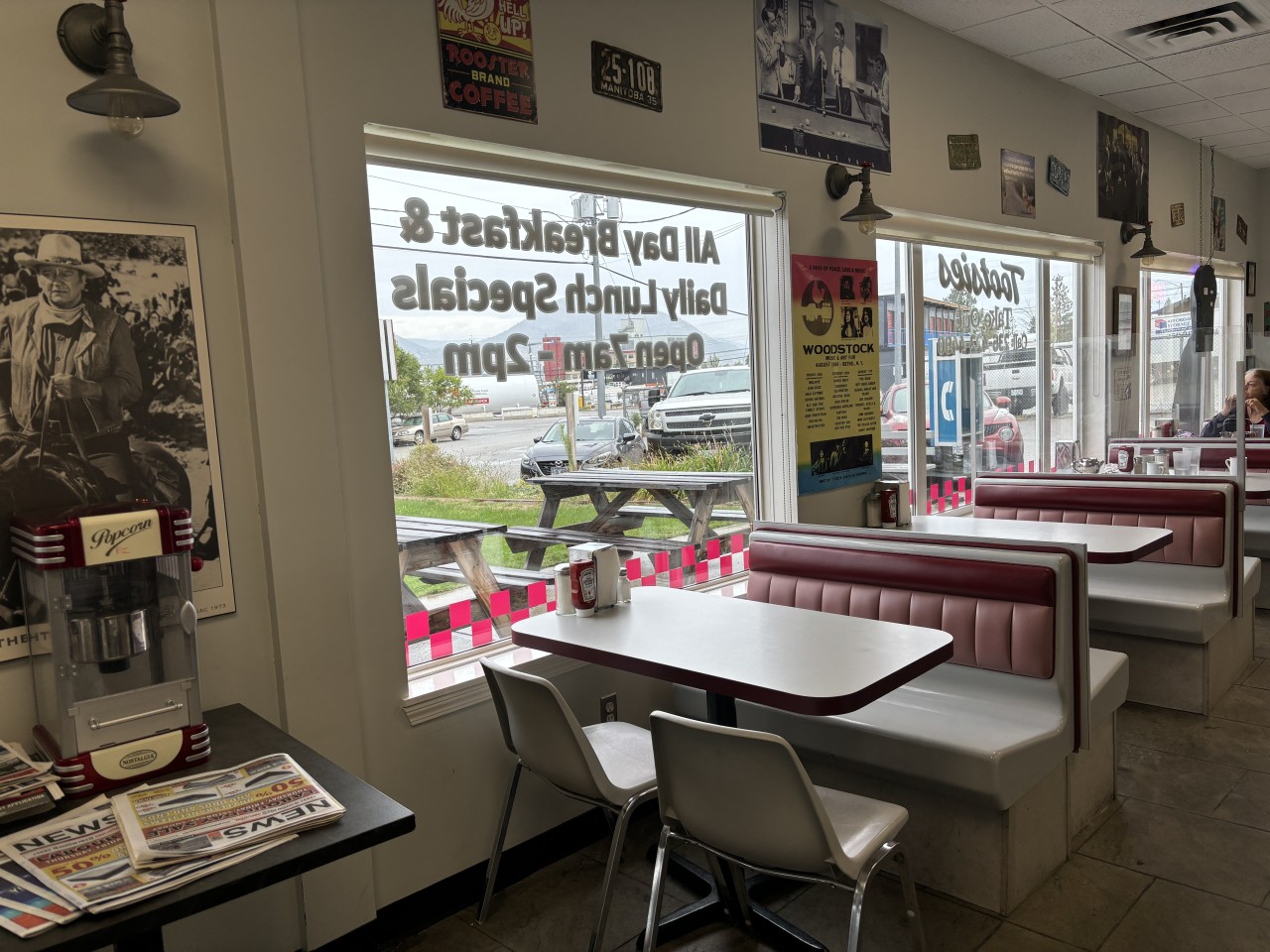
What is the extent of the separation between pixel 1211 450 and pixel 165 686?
5276 millimetres

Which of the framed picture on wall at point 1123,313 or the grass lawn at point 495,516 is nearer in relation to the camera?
the grass lawn at point 495,516

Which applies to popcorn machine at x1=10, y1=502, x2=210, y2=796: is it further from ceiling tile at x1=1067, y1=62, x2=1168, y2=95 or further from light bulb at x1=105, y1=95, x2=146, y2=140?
ceiling tile at x1=1067, y1=62, x2=1168, y2=95

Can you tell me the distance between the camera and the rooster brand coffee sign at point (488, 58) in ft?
8.88

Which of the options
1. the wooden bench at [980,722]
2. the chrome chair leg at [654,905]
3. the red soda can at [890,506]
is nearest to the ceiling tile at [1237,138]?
the red soda can at [890,506]

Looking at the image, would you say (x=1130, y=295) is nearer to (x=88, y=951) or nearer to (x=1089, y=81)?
(x=1089, y=81)

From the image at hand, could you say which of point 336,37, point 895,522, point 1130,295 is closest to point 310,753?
point 336,37

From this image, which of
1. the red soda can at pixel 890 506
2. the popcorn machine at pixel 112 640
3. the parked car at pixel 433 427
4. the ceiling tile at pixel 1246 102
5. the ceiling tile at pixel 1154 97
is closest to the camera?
the popcorn machine at pixel 112 640

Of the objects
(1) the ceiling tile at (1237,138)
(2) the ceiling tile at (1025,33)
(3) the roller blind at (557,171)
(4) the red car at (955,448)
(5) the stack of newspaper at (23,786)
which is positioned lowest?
(5) the stack of newspaper at (23,786)

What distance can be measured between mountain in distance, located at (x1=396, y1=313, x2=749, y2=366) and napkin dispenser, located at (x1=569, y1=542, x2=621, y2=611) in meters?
0.74

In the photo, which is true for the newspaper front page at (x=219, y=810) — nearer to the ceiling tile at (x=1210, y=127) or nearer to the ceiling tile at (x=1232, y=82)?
the ceiling tile at (x=1232, y=82)

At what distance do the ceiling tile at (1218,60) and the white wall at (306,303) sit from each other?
13.2 ft

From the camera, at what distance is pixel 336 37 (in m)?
2.46

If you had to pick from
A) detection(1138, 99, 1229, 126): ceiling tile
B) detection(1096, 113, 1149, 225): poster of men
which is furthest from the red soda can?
detection(1138, 99, 1229, 126): ceiling tile

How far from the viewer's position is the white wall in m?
2.15
